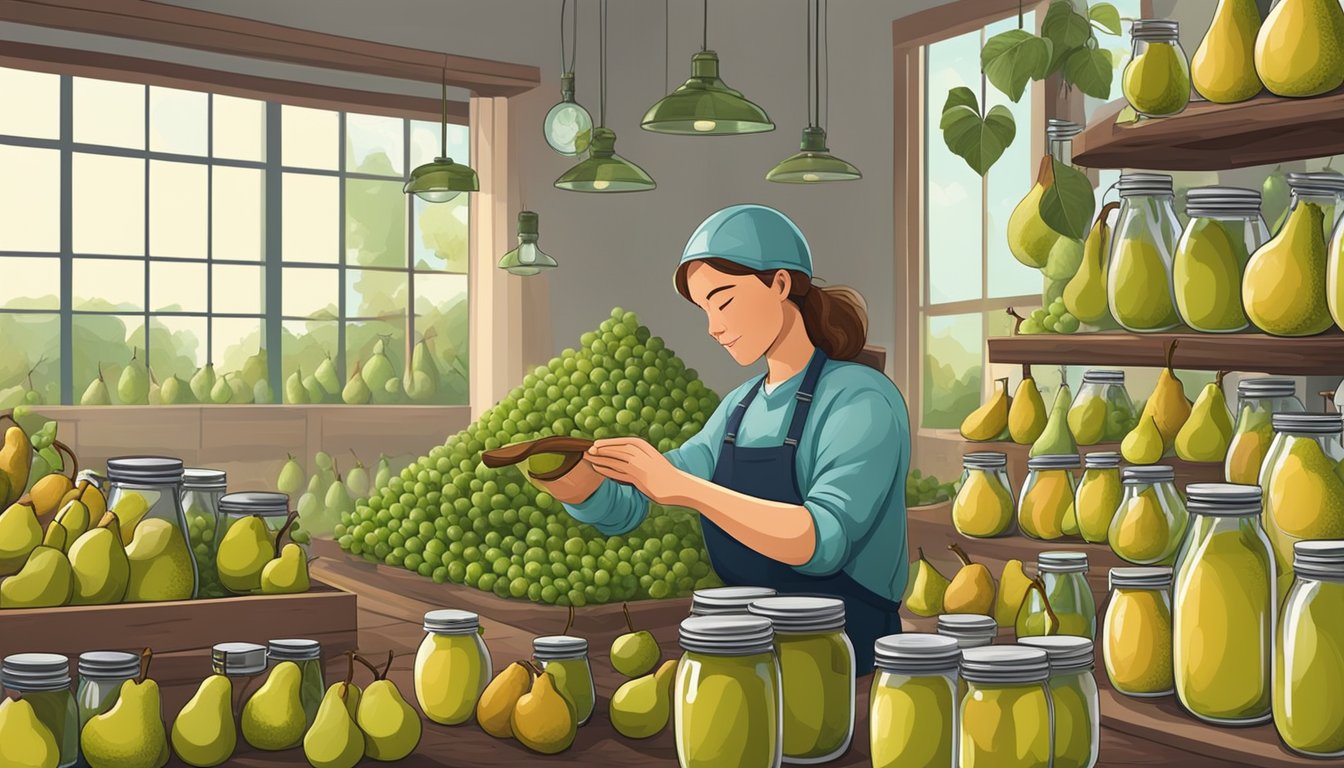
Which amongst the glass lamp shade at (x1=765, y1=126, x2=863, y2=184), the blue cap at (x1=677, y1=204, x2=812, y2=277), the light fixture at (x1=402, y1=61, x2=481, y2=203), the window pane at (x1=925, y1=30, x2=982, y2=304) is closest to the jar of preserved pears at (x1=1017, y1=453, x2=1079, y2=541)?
the blue cap at (x1=677, y1=204, x2=812, y2=277)

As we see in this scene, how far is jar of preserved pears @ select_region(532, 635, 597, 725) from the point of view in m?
1.58

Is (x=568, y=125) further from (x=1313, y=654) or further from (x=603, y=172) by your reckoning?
(x=1313, y=654)

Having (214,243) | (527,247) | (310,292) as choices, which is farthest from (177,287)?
(527,247)

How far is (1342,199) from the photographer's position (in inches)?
61.1

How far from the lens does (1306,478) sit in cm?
147

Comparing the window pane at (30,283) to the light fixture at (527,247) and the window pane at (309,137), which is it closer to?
the window pane at (309,137)

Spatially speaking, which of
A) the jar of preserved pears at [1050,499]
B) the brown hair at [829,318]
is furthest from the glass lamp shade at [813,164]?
the brown hair at [829,318]

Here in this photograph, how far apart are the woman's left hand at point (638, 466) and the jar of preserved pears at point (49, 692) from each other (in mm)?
701

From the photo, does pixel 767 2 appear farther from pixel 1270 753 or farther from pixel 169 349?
pixel 1270 753

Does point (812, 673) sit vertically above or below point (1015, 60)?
below

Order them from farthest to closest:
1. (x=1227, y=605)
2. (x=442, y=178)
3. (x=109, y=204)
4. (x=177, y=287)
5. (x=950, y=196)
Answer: (x=177, y=287) → (x=109, y=204) → (x=950, y=196) → (x=442, y=178) → (x=1227, y=605)

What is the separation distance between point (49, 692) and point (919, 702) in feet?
2.96

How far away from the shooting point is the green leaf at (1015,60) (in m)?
2.47

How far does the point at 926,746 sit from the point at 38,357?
5.34 metres
